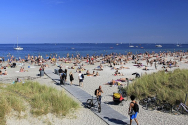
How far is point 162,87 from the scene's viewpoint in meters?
11.4

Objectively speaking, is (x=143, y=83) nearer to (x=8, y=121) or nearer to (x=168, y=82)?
(x=168, y=82)

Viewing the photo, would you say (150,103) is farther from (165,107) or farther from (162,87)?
(162,87)

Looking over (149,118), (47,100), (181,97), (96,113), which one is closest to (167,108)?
(181,97)

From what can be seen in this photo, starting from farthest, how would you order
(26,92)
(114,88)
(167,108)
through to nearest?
(114,88) < (26,92) < (167,108)

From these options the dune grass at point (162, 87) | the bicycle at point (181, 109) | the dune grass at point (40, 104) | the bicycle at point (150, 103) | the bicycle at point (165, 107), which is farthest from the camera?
the dune grass at point (162, 87)

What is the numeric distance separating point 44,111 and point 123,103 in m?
4.59

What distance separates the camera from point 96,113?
8.51 m

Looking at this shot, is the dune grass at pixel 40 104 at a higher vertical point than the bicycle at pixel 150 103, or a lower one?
higher

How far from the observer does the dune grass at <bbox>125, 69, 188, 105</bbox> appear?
9995mm

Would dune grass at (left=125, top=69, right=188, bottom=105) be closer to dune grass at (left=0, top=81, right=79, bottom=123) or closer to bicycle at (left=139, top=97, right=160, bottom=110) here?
bicycle at (left=139, top=97, right=160, bottom=110)

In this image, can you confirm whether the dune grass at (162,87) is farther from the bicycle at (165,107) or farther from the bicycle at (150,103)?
the bicycle at (165,107)

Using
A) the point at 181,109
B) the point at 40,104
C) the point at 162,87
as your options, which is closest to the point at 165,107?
the point at 181,109

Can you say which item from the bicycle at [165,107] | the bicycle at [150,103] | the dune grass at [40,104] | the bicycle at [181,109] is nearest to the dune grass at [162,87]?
the bicycle at [150,103]

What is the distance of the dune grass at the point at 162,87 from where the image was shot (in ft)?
32.8
